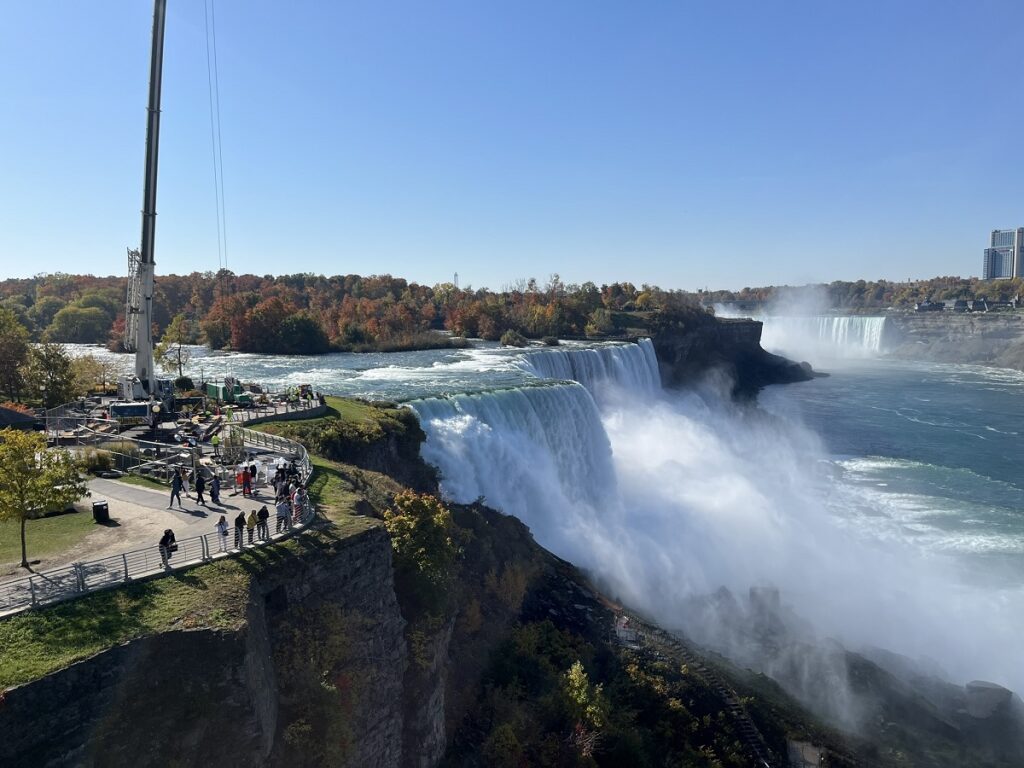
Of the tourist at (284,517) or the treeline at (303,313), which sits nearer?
the tourist at (284,517)

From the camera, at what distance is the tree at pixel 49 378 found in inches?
958

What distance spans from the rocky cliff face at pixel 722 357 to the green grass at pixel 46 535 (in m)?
56.2

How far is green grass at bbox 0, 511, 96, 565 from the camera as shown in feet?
39.0

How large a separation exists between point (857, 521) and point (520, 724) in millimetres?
22481

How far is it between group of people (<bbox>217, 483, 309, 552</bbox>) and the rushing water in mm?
9779

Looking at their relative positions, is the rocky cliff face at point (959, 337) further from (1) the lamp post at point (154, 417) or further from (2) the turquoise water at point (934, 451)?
(1) the lamp post at point (154, 417)

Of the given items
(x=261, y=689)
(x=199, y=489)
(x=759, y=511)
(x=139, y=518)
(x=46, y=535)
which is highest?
(x=199, y=489)

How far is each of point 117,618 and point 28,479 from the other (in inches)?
125

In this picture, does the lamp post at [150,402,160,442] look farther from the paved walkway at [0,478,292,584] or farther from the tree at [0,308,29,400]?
the tree at [0,308,29,400]

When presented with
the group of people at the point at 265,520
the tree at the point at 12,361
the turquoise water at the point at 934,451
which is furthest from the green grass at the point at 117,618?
the turquoise water at the point at 934,451

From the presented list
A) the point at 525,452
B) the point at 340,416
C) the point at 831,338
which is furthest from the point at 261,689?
the point at 831,338

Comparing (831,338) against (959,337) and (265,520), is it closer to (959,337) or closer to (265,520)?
(959,337)

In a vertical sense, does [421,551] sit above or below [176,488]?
below

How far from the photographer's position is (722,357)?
74.4 meters
